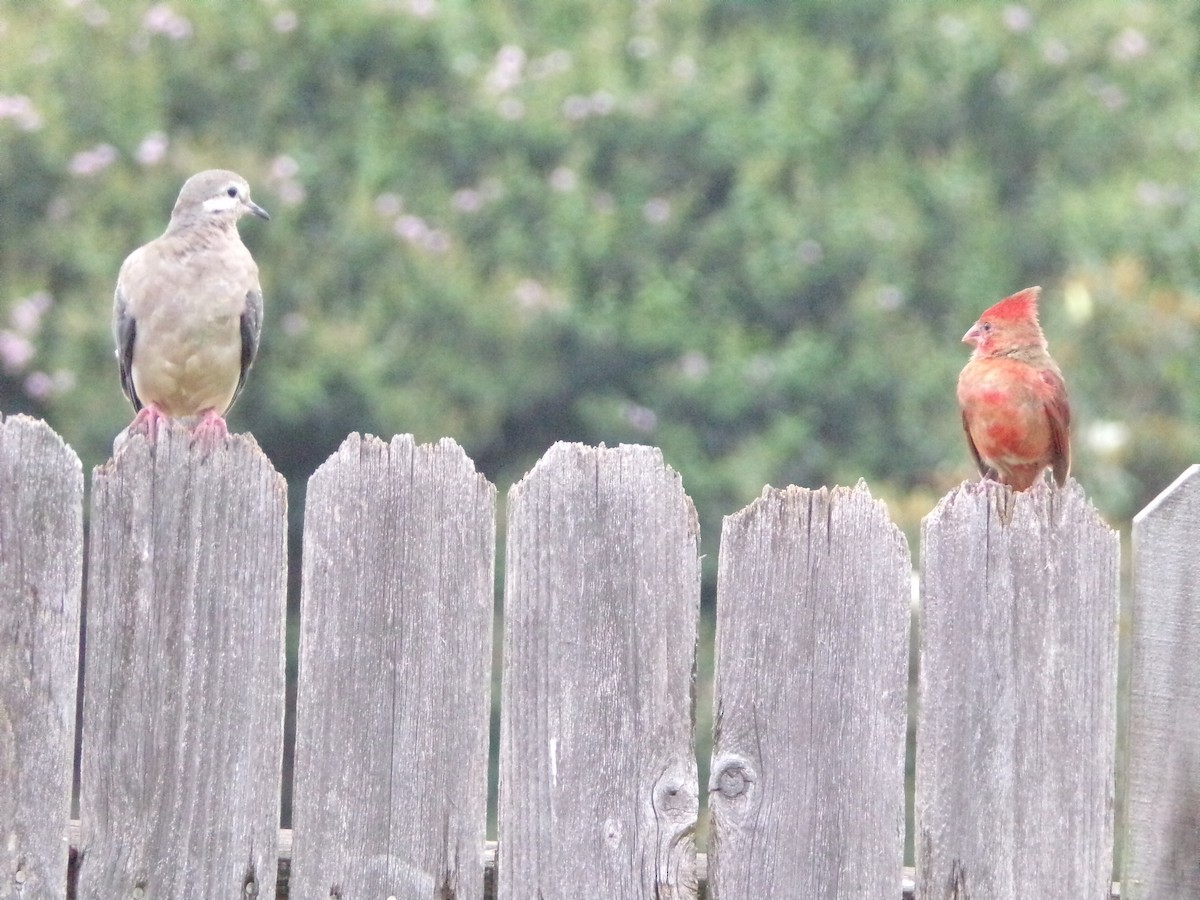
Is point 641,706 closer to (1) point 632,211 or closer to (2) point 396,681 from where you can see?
(2) point 396,681

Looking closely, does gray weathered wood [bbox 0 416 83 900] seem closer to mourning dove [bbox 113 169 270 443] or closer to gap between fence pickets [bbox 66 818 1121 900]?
gap between fence pickets [bbox 66 818 1121 900]

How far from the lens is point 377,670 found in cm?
258

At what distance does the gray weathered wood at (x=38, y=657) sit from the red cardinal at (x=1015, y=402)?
2.49 metres

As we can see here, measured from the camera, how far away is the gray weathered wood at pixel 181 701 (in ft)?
8.49

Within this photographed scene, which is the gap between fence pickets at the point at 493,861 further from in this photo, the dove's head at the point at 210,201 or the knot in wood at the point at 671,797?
the dove's head at the point at 210,201

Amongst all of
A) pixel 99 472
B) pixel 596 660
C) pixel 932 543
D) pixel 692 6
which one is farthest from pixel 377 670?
pixel 692 6

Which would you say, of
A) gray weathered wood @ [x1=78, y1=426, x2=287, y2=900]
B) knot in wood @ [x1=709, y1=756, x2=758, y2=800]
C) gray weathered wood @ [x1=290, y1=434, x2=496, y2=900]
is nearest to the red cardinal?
knot in wood @ [x1=709, y1=756, x2=758, y2=800]

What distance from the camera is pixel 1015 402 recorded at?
452 centimetres

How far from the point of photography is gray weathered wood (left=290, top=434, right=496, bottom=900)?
2568mm

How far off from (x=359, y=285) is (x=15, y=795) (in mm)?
6734

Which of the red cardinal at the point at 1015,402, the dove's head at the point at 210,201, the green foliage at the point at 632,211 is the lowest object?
the red cardinal at the point at 1015,402

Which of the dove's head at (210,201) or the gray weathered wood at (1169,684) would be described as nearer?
the gray weathered wood at (1169,684)

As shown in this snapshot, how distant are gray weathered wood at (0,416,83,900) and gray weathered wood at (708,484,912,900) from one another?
91 cm

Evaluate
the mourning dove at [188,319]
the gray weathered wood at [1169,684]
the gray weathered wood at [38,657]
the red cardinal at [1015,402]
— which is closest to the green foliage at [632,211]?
the red cardinal at [1015,402]
